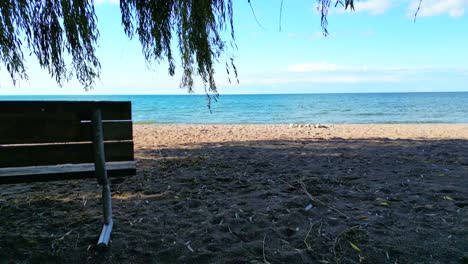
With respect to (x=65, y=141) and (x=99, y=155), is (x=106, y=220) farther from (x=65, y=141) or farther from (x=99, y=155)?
(x=65, y=141)

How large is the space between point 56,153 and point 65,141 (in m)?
0.11

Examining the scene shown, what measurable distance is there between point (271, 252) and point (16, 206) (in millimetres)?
2380

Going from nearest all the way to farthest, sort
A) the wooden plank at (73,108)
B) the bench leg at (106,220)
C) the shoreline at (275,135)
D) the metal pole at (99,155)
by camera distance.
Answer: the wooden plank at (73,108), the metal pole at (99,155), the bench leg at (106,220), the shoreline at (275,135)

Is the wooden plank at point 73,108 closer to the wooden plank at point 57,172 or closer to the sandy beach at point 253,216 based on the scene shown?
the wooden plank at point 57,172

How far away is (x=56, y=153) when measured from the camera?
2.29m

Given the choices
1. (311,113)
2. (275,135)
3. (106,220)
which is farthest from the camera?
(311,113)

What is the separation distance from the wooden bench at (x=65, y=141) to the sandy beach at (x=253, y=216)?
39cm

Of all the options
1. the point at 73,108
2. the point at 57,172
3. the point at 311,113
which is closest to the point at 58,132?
the point at 73,108

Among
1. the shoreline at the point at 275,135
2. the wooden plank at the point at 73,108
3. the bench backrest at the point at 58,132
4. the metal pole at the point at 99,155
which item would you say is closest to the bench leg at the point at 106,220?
the metal pole at the point at 99,155

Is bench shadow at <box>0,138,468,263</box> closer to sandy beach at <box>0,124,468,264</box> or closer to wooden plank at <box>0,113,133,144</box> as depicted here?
sandy beach at <box>0,124,468,264</box>

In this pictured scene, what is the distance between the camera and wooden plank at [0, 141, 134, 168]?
218 cm

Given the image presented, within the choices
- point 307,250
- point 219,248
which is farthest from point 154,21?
point 307,250

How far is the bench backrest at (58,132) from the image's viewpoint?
6.95ft

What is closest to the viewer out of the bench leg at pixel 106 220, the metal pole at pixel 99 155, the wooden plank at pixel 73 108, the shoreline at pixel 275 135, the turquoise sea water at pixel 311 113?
the wooden plank at pixel 73 108
